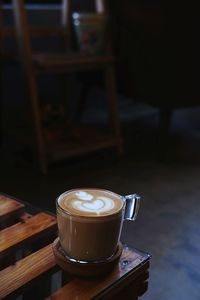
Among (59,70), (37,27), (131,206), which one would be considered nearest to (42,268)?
(131,206)

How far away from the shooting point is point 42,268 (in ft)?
2.02

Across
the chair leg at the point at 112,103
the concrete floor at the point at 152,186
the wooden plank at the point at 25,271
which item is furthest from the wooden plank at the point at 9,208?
the chair leg at the point at 112,103

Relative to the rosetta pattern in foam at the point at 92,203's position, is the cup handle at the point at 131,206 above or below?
below

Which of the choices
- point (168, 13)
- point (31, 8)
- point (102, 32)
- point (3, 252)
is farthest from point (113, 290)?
point (31, 8)

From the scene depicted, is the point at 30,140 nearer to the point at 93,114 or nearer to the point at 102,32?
the point at 102,32

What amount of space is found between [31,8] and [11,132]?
781 mm

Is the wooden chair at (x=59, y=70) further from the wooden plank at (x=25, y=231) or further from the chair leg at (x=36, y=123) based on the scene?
the wooden plank at (x=25, y=231)

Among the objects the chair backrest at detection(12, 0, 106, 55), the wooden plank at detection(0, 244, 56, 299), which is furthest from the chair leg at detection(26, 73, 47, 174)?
the wooden plank at detection(0, 244, 56, 299)

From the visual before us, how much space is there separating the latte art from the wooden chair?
3.51ft

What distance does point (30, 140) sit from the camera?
1758mm

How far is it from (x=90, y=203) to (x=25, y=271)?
0.41 feet

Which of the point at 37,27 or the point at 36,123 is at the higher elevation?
the point at 37,27

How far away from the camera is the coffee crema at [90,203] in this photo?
0.59m

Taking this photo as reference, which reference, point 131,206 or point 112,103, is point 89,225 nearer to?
point 131,206
